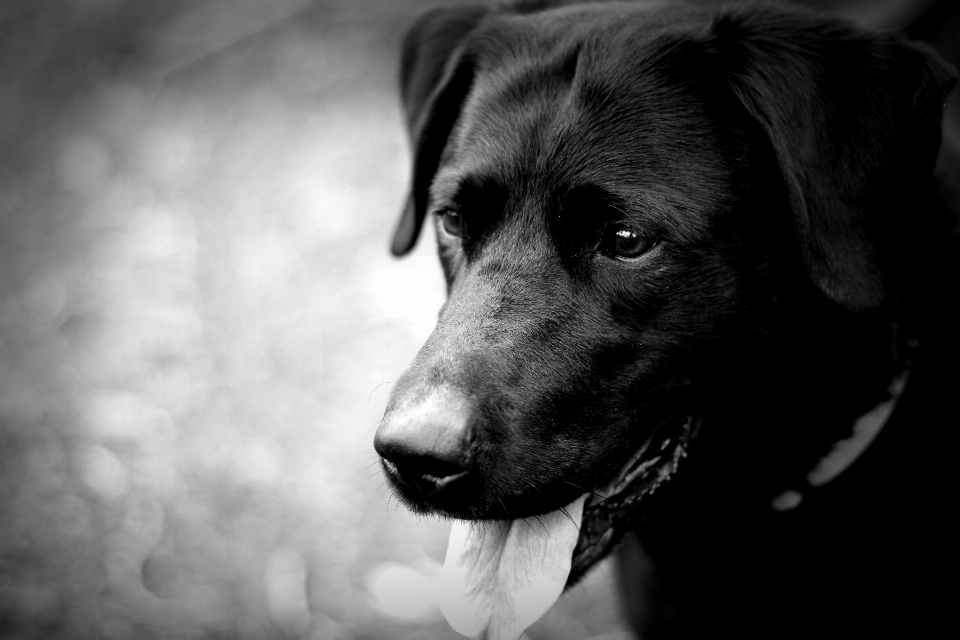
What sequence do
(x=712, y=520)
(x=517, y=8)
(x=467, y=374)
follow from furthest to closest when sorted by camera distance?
(x=517, y=8), (x=712, y=520), (x=467, y=374)

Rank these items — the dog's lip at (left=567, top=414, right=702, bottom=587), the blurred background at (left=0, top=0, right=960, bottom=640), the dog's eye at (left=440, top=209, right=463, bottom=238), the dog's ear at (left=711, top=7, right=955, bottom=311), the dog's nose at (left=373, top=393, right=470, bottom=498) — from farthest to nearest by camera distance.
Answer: the blurred background at (left=0, top=0, right=960, bottom=640) < the dog's eye at (left=440, top=209, right=463, bottom=238) < the dog's lip at (left=567, top=414, right=702, bottom=587) < the dog's ear at (left=711, top=7, right=955, bottom=311) < the dog's nose at (left=373, top=393, right=470, bottom=498)

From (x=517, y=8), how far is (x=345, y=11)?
2.93 meters

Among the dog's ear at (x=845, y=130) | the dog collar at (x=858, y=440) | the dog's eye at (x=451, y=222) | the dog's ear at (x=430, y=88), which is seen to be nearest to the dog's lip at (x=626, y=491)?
the dog collar at (x=858, y=440)

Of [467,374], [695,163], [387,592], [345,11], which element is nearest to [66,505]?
[387,592]

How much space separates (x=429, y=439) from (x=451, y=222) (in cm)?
73

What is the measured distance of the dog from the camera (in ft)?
5.30

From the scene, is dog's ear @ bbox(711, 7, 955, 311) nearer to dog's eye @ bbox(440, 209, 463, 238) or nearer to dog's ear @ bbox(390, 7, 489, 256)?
dog's eye @ bbox(440, 209, 463, 238)

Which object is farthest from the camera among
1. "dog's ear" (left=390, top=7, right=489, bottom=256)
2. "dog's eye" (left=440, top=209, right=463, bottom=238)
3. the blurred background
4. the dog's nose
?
the blurred background

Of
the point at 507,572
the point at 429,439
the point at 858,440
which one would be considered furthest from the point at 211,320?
the point at 858,440

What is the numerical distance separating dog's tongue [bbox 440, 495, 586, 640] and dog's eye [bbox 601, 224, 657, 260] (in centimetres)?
54

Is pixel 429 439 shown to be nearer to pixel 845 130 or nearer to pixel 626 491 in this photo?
pixel 626 491

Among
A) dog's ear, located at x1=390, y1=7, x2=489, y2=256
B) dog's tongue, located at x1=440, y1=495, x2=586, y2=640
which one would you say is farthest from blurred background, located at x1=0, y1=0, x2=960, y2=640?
dog's ear, located at x1=390, y1=7, x2=489, y2=256

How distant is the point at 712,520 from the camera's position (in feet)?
6.65

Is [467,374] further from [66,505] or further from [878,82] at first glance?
[66,505]
